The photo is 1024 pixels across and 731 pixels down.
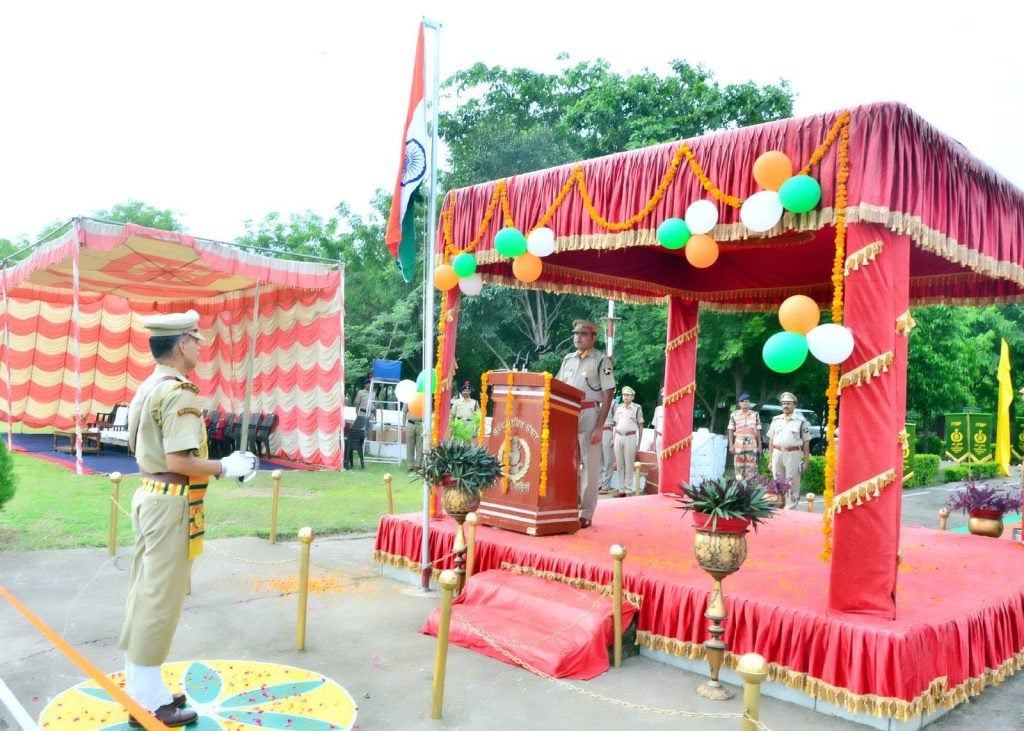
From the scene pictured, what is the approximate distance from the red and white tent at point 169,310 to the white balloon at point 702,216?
9.64 m

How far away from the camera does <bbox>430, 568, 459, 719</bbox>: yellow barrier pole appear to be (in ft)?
12.2

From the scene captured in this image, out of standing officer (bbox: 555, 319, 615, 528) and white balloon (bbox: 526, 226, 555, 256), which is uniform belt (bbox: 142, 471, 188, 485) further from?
standing officer (bbox: 555, 319, 615, 528)

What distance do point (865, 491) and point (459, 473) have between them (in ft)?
8.97

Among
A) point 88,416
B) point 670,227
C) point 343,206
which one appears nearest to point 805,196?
point 670,227

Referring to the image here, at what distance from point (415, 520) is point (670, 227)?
3.31 meters

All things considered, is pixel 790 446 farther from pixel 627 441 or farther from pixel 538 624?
pixel 538 624

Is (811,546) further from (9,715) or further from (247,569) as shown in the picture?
(9,715)

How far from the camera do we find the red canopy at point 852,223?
13.9 feet

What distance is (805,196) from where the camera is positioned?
4359 mm

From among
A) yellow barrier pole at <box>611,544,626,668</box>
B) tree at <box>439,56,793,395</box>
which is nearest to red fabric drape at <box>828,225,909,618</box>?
yellow barrier pole at <box>611,544,626,668</box>

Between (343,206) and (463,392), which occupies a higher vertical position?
(343,206)

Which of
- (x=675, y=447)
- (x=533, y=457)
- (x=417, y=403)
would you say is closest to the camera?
(x=533, y=457)

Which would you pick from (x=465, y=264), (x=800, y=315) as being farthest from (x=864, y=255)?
(x=465, y=264)

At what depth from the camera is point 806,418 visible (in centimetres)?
1909
